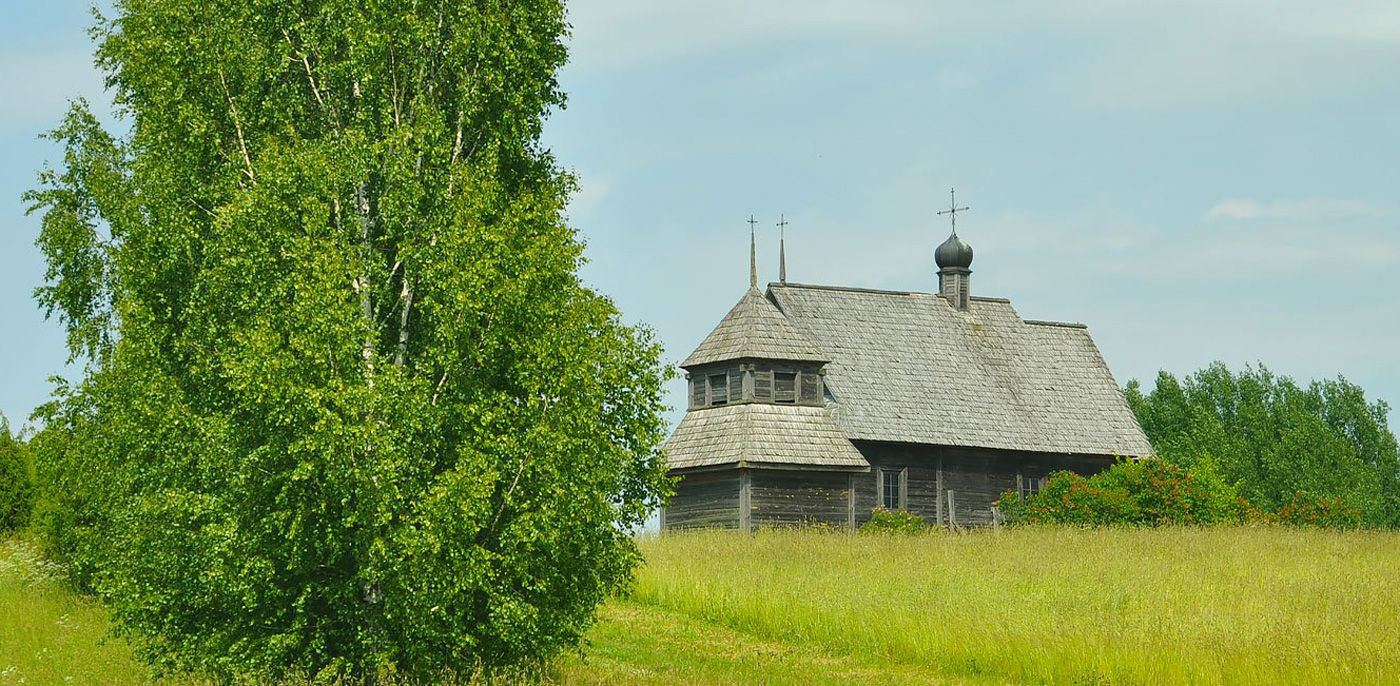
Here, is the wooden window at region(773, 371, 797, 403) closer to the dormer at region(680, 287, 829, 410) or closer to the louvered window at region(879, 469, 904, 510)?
the dormer at region(680, 287, 829, 410)

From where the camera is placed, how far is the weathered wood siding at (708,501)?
124 ft

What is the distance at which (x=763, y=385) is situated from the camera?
38406mm

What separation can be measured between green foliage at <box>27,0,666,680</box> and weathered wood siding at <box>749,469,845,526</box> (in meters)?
17.3

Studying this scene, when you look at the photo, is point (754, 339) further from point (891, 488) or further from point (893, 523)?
point (893, 523)

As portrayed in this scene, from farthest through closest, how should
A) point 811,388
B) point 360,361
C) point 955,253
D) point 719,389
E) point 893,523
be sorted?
point 955,253 < point 719,389 < point 811,388 < point 893,523 < point 360,361

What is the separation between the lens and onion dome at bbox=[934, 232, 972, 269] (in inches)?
1793

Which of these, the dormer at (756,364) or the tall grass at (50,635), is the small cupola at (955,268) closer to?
the dormer at (756,364)

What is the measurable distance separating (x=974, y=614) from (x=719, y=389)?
1744 centimetres

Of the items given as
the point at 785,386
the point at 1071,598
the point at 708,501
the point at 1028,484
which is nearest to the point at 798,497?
the point at 708,501

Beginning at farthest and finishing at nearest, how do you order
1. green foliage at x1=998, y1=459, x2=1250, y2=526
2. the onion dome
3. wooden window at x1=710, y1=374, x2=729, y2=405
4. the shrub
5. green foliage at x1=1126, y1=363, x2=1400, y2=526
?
1. green foliage at x1=1126, y1=363, x2=1400, y2=526
2. the onion dome
3. wooden window at x1=710, y1=374, x2=729, y2=405
4. the shrub
5. green foliage at x1=998, y1=459, x2=1250, y2=526

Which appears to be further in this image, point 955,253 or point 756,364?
point 955,253

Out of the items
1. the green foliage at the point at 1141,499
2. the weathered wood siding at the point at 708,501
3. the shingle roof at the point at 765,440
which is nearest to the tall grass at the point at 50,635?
the shingle roof at the point at 765,440

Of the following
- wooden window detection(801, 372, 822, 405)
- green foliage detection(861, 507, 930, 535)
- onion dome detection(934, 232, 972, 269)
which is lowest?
green foliage detection(861, 507, 930, 535)

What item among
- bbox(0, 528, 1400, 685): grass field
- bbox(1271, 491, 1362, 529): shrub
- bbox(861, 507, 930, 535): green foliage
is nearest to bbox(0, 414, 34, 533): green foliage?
Answer: bbox(0, 528, 1400, 685): grass field
